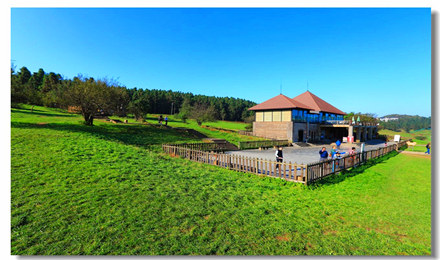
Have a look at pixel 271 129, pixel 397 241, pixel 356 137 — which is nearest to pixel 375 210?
pixel 397 241

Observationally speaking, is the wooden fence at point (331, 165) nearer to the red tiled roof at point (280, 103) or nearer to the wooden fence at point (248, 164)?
the wooden fence at point (248, 164)

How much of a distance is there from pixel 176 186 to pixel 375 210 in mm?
6598

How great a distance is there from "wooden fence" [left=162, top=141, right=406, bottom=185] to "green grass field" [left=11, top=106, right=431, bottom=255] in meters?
0.57

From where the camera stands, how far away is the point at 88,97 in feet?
65.6

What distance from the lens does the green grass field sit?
12.1ft

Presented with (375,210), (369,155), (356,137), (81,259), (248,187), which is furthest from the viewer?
(356,137)

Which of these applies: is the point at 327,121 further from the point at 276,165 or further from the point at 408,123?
the point at 276,165

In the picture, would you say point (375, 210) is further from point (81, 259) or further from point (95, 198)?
point (95, 198)

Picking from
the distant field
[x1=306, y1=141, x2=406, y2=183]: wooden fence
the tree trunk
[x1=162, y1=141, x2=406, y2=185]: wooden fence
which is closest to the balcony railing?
the distant field

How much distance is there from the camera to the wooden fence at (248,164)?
875 centimetres

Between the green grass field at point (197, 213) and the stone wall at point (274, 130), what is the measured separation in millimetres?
22093

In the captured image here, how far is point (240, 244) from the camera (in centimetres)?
376

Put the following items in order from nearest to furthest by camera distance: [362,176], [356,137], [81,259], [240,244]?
1. [81,259]
2. [240,244]
3. [362,176]
4. [356,137]

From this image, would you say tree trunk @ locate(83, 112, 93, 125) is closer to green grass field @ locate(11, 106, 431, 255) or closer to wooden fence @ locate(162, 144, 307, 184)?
wooden fence @ locate(162, 144, 307, 184)
